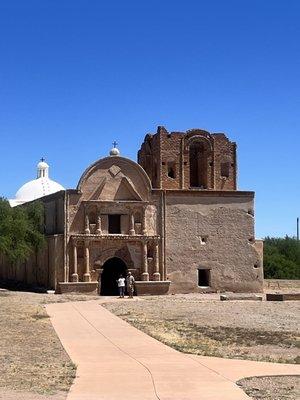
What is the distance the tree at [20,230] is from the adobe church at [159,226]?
89 cm

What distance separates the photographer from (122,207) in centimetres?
3844

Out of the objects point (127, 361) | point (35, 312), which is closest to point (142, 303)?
point (35, 312)

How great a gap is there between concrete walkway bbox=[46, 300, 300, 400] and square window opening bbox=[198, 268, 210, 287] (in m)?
21.4

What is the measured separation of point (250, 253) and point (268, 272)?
22048mm

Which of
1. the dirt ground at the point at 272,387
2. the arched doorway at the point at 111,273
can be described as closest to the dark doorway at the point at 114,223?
the arched doorway at the point at 111,273

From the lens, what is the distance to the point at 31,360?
44.2 ft

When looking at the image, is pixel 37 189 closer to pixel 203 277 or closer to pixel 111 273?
pixel 111 273

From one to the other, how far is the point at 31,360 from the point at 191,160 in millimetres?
30121

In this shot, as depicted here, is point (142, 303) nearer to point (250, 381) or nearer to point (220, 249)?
point (220, 249)

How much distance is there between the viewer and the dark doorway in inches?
1513

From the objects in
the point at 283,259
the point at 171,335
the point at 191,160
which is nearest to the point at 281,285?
the point at 191,160

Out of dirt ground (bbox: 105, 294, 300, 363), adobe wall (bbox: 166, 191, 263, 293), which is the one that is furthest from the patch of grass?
adobe wall (bbox: 166, 191, 263, 293)

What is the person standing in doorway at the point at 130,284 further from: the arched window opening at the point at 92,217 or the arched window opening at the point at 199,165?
the arched window opening at the point at 199,165

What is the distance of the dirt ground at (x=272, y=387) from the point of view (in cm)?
1024
